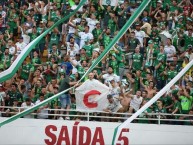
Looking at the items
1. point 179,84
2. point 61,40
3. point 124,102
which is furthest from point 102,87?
point 61,40

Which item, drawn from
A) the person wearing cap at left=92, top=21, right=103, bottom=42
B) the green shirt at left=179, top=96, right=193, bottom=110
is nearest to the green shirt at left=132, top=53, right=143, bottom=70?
the person wearing cap at left=92, top=21, right=103, bottom=42

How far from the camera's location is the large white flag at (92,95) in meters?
21.1

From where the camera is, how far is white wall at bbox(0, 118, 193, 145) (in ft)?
69.8

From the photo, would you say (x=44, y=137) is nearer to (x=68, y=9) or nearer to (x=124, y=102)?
(x=124, y=102)

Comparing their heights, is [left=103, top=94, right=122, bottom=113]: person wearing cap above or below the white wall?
above

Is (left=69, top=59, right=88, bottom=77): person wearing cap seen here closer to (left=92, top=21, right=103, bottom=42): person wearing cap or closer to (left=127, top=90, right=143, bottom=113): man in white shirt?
(left=92, top=21, right=103, bottom=42): person wearing cap

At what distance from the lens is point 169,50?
23047 millimetres

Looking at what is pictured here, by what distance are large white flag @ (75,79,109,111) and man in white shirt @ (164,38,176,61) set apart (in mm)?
2513

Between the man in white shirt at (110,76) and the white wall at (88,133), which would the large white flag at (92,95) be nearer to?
the white wall at (88,133)

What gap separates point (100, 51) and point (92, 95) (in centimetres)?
212

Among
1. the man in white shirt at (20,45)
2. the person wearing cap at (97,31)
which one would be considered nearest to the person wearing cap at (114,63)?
the person wearing cap at (97,31)

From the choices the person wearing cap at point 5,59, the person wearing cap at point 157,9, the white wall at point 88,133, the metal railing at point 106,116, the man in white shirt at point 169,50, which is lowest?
the white wall at point 88,133

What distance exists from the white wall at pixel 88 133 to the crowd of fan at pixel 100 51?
0.30 metres

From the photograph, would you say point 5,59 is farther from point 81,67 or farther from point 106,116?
point 106,116
